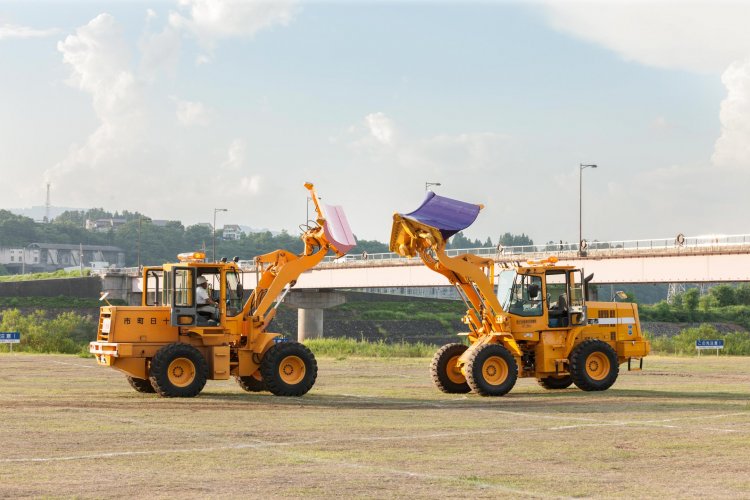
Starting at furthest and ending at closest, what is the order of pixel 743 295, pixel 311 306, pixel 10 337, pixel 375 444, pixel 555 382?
pixel 743 295, pixel 311 306, pixel 10 337, pixel 555 382, pixel 375 444

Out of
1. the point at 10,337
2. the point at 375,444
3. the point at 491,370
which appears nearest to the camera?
the point at 375,444

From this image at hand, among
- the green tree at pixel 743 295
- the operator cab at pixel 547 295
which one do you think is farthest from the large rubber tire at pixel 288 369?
the green tree at pixel 743 295

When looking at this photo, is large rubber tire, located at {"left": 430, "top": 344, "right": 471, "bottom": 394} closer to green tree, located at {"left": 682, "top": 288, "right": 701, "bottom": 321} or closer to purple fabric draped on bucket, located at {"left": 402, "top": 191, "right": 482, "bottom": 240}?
purple fabric draped on bucket, located at {"left": 402, "top": 191, "right": 482, "bottom": 240}

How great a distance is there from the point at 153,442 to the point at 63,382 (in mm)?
16257

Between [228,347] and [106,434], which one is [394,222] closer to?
[228,347]

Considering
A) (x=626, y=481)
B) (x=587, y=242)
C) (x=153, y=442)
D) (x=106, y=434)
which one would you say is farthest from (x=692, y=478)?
(x=587, y=242)

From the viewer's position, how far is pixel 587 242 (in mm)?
72312

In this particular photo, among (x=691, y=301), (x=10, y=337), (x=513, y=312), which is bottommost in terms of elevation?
(x=10, y=337)

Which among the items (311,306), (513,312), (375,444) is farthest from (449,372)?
(311,306)

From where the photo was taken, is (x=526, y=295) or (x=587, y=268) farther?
(x=587, y=268)

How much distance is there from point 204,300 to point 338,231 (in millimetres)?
3992

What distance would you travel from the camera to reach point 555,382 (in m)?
30.1

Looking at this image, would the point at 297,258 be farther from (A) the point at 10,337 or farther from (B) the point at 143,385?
(A) the point at 10,337

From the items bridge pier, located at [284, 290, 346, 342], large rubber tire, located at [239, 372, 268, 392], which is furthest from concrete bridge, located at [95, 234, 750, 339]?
large rubber tire, located at [239, 372, 268, 392]
